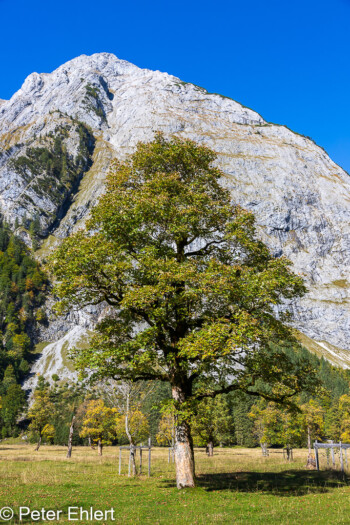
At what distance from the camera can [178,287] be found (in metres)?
18.1

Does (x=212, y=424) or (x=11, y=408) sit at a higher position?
(x=212, y=424)

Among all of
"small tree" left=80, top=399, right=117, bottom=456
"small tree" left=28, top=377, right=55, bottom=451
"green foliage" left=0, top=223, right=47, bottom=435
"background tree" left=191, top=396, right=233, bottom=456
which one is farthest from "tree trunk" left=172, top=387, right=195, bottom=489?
"green foliage" left=0, top=223, right=47, bottom=435

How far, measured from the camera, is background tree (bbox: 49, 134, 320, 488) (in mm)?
16531

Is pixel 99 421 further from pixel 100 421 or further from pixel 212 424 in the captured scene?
pixel 212 424

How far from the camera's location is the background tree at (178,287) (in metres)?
16.5

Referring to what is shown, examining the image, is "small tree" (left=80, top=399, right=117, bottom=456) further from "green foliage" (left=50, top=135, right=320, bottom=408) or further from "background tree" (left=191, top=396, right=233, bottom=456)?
"green foliage" (left=50, top=135, right=320, bottom=408)

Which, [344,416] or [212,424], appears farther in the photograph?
[344,416]

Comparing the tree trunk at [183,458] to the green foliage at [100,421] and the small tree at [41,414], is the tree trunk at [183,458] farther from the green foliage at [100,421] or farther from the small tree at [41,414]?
the small tree at [41,414]

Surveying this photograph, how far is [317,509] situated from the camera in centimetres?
1373

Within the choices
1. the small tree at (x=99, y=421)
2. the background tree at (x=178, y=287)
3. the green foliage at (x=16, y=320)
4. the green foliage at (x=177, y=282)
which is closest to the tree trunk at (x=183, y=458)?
the background tree at (x=178, y=287)

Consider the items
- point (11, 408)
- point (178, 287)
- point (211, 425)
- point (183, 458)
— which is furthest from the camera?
point (11, 408)

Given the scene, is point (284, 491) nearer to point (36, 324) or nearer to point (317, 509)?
point (317, 509)

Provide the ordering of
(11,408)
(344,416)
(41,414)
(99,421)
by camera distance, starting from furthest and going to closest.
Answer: (11,408) → (344,416) → (41,414) → (99,421)

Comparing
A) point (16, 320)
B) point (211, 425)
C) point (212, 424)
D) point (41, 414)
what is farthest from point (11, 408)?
point (211, 425)
